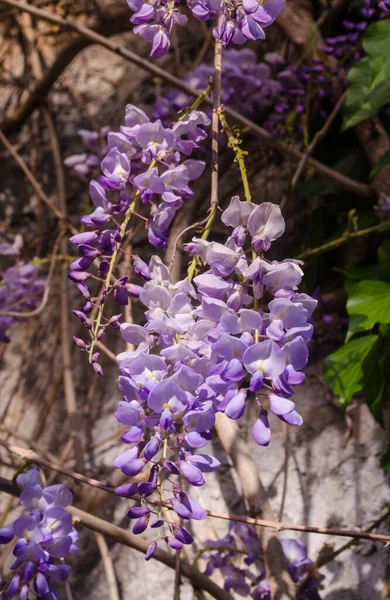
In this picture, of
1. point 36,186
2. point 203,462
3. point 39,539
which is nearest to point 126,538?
point 39,539

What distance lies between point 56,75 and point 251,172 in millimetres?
588

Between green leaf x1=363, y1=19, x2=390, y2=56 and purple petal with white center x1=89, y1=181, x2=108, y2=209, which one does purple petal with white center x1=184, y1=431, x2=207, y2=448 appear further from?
green leaf x1=363, y1=19, x2=390, y2=56

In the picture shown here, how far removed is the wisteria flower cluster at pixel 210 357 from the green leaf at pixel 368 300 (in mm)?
439

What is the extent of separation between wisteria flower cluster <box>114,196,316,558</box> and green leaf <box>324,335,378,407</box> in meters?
0.47

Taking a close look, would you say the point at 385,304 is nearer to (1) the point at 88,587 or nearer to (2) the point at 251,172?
(2) the point at 251,172

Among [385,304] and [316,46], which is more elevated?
[316,46]

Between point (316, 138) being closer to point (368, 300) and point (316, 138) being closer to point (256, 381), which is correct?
point (368, 300)

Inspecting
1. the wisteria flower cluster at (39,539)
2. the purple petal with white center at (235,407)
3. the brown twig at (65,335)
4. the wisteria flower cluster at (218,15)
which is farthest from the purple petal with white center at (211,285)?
the brown twig at (65,335)

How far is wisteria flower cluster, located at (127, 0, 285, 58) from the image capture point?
0.77 m

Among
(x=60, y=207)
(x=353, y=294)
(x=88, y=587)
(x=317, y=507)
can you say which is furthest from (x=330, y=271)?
(x=88, y=587)

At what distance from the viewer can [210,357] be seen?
681 millimetres

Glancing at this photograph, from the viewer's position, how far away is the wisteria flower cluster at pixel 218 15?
765 millimetres

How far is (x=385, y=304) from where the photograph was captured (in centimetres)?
112

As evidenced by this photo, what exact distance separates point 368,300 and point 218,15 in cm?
52
